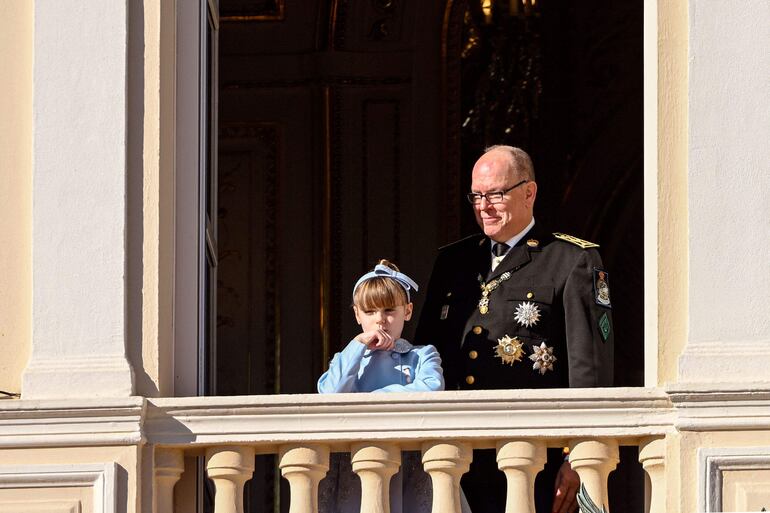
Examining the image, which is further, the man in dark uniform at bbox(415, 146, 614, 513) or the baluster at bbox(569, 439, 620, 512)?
the man in dark uniform at bbox(415, 146, 614, 513)

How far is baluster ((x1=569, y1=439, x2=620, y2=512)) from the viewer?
848cm

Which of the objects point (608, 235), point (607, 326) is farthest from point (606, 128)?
point (607, 326)

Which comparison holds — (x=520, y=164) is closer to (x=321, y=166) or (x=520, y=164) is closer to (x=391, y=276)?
(x=391, y=276)

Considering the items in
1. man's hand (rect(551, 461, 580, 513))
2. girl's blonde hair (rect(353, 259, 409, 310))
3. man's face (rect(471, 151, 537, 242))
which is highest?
man's face (rect(471, 151, 537, 242))

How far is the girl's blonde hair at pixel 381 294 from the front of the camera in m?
8.66

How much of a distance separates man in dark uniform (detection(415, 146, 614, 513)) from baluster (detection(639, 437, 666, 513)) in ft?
1.01

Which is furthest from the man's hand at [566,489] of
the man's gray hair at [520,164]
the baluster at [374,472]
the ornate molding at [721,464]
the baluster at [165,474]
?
the baluster at [165,474]

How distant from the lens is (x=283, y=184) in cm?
1328

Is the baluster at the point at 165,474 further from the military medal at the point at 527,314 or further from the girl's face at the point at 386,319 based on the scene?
the military medal at the point at 527,314

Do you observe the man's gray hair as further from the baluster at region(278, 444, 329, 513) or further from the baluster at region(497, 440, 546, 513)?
the baluster at region(278, 444, 329, 513)

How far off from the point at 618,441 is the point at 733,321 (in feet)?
1.76

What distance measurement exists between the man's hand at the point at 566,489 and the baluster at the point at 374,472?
2.04 feet

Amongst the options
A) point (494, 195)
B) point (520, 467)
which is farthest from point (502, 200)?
point (520, 467)

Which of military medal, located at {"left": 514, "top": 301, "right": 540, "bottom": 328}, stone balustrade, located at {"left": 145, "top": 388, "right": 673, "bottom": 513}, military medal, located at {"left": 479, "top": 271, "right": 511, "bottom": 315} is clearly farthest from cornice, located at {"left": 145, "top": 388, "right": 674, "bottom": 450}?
military medal, located at {"left": 479, "top": 271, "right": 511, "bottom": 315}
